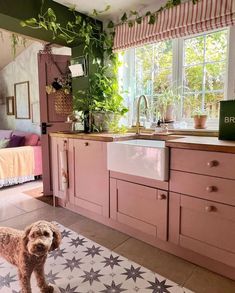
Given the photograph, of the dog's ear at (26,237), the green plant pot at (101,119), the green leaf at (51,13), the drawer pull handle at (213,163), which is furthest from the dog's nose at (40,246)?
the green leaf at (51,13)

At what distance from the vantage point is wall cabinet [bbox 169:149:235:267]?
143cm

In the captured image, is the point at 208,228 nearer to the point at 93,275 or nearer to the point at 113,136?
the point at 93,275

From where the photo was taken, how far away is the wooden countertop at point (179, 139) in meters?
1.45

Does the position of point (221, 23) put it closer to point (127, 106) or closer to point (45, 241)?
point (127, 106)

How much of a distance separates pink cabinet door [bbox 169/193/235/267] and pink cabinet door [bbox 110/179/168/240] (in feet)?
0.27

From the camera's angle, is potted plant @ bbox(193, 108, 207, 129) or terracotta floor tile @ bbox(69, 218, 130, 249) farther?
potted plant @ bbox(193, 108, 207, 129)

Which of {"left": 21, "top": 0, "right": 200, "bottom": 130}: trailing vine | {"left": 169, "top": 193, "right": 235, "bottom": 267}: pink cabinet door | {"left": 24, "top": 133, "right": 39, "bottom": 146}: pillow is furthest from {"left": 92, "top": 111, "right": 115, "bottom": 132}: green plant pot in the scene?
{"left": 24, "top": 133, "right": 39, "bottom": 146}: pillow

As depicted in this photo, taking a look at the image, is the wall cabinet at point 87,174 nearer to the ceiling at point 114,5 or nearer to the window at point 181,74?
the window at point 181,74

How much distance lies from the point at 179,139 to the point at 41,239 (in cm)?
121

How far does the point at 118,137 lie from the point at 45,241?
45.9 inches

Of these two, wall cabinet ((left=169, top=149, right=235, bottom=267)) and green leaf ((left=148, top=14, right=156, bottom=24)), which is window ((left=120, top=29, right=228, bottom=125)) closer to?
green leaf ((left=148, top=14, right=156, bottom=24))

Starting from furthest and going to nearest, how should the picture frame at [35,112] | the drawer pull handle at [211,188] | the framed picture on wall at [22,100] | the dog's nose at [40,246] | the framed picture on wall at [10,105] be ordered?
the framed picture on wall at [10,105], the framed picture on wall at [22,100], the picture frame at [35,112], the drawer pull handle at [211,188], the dog's nose at [40,246]

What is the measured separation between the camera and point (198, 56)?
2.29m

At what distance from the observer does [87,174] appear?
7.59ft
